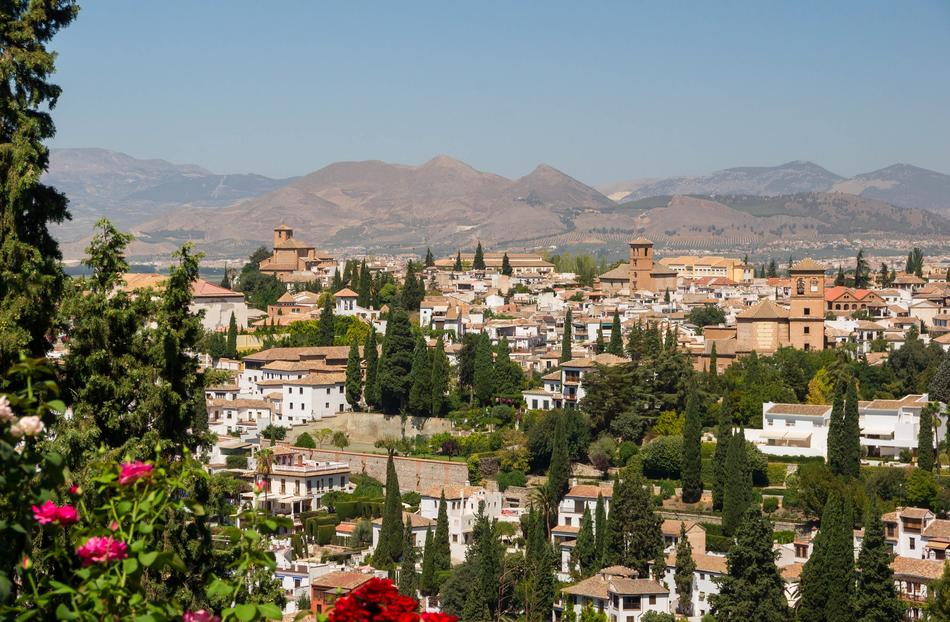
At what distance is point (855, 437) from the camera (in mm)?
32000

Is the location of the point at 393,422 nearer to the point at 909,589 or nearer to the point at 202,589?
the point at 909,589

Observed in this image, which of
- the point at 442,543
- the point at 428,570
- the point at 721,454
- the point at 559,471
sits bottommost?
the point at 428,570

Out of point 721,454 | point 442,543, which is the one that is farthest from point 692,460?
point 442,543

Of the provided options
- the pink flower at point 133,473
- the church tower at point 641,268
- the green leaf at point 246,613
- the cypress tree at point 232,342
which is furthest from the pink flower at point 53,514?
the church tower at point 641,268

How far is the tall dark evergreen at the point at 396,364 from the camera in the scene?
129ft

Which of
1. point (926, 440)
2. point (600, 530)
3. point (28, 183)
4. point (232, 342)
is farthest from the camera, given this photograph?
point (232, 342)

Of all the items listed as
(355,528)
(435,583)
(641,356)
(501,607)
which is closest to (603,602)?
(501,607)

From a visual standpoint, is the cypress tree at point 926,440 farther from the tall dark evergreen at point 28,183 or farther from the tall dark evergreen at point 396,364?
the tall dark evergreen at point 28,183

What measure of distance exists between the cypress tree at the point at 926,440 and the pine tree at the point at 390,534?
41.0 feet

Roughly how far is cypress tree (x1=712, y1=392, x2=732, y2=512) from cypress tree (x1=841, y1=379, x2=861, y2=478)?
272 cm

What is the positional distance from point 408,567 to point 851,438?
1098 cm

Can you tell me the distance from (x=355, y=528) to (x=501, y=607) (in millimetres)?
6642

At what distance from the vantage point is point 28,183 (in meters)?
8.12

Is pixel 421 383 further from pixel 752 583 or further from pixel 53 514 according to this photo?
pixel 53 514
